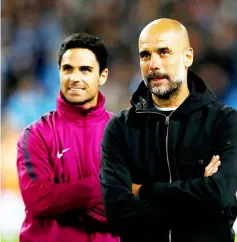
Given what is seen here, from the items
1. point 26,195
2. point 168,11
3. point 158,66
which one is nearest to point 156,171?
point 158,66

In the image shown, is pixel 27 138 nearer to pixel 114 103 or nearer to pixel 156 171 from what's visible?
pixel 156 171

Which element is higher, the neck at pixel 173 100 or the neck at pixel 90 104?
the neck at pixel 90 104

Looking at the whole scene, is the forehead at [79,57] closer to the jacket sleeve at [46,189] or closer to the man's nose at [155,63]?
the jacket sleeve at [46,189]

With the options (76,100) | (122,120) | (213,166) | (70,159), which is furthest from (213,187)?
(76,100)

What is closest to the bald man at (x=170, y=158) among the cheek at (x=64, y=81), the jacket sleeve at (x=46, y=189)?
the jacket sleeve at (x=46, y=189)

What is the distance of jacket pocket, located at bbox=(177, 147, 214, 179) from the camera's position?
245 centimetres

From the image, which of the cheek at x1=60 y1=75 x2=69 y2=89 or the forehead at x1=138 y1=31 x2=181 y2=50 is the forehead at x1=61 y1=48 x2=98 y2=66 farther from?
the forehead at x1=138 y1=31 x2=181 y2=50

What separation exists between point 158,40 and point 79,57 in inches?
19.9

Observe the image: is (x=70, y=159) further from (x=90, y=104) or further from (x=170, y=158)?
(x=170, y=158)

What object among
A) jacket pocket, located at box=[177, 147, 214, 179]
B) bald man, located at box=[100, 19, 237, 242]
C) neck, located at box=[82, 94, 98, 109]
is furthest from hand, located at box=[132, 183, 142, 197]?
neck, located at box=[82, 94, 98, 109]

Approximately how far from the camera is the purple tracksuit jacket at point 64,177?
276cm

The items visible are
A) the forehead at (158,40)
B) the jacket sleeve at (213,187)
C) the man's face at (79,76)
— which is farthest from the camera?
the man's face at (79,76)

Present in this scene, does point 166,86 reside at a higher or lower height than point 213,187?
higher

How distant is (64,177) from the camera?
2.81 meters
